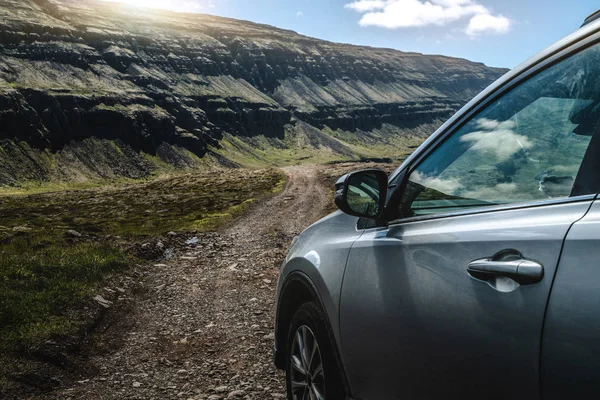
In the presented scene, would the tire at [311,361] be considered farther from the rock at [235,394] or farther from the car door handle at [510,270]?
the rock at [235,394]

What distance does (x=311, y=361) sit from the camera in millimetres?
3059

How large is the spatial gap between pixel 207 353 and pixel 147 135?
132742mm

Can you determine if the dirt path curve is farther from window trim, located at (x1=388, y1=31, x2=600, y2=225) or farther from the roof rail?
the roof rail

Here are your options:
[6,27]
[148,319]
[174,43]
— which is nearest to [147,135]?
[6,27]

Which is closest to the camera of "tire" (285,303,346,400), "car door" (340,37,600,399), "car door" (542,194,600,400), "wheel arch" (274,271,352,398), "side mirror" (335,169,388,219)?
"car door" (542,194,600,400)

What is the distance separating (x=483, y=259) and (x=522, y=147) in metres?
0.67

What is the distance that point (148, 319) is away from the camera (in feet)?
23.7

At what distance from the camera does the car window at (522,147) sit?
69.2 inches

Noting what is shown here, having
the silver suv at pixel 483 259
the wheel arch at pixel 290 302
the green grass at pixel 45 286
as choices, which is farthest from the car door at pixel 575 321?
the green grass at pixel 45 286

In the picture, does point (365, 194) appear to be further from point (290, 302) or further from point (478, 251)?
point (478, 251)

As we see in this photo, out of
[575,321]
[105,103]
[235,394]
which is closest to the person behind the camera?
[575,321]

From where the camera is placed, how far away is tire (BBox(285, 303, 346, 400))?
2777 mm

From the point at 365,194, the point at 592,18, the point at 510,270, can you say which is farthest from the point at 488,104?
the point at 365,194

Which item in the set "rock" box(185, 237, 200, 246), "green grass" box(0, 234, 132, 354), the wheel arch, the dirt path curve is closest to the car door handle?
the wheel arch
